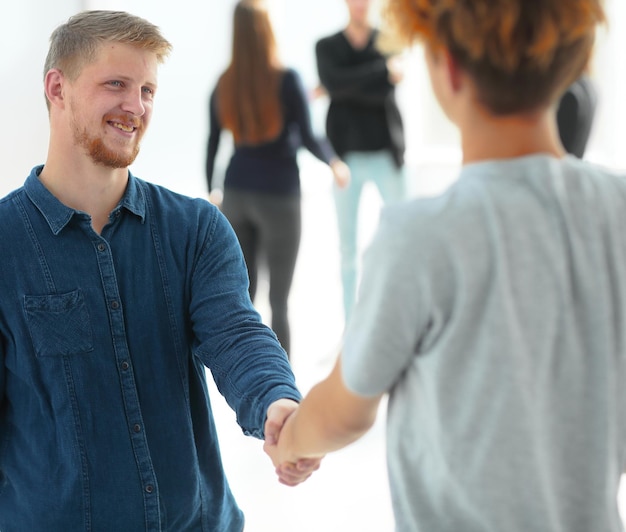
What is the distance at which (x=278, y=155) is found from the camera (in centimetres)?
375

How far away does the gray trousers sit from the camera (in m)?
3.75

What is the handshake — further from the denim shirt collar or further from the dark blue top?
the dark blue top

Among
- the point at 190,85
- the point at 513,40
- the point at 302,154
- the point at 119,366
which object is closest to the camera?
the point at 513,40

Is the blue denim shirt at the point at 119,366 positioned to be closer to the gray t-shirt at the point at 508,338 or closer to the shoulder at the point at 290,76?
the gray t-shirt at the point at 508,338

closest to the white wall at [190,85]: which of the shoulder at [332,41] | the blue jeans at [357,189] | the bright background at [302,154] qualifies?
the bright background at [302,154]

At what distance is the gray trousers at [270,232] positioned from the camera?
148 inches

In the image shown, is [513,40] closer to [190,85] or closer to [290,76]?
[290,76]

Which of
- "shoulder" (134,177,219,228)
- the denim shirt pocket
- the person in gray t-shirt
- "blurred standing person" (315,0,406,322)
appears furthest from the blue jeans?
the person in gray t-shirt

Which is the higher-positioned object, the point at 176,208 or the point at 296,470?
the point at 176,208

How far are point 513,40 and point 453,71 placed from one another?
70 mm

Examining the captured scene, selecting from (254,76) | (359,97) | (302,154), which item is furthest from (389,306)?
(302,154)

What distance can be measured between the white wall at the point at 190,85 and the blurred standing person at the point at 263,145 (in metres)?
0.29

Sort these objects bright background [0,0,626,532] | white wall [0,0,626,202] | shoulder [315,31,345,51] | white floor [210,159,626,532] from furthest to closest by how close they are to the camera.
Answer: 1. shoulder [315,31,345,51]
2. white wall [0,0,626,202]
3. bright background [0,0,626,532]
4. white floor [210,159,626,532]

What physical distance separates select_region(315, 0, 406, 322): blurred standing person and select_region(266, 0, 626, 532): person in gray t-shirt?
3.25 m
